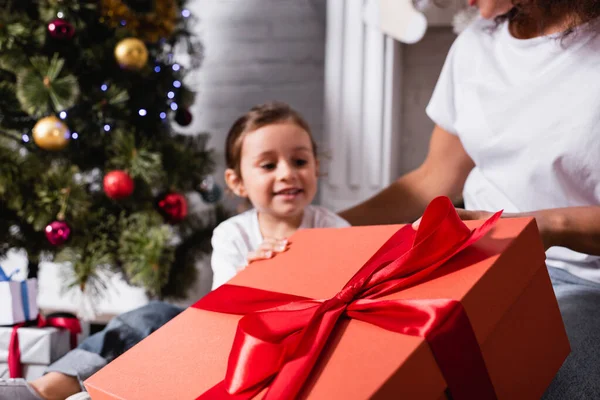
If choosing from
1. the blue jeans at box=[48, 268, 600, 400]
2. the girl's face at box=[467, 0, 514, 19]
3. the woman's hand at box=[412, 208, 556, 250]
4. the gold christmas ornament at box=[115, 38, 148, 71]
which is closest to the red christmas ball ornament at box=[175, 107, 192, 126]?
the gold christmas ornament at box=[115, 38, 148, 71]

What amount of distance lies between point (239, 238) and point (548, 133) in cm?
65

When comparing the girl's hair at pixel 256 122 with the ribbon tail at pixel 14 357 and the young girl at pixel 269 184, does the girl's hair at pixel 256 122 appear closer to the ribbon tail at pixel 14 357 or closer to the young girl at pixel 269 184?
the young girl at pixel 269 184

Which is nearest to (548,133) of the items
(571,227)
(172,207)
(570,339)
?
(571,227)

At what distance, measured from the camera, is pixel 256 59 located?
7.24ft

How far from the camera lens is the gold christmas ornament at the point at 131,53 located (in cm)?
160

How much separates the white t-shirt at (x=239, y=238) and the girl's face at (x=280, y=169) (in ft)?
0.14

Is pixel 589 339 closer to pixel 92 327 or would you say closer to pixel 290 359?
pixel 290 359

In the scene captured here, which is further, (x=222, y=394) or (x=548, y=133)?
(x=548, y=133)

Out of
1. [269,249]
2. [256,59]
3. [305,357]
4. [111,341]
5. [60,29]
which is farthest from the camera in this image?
[256,59]

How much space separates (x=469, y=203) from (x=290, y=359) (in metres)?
0.74

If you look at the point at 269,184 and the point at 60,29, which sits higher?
the point at 60,29

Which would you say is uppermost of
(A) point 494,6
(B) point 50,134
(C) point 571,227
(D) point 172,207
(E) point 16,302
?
(A) point 494,6

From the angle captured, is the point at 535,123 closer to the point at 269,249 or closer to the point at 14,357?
the point at 269,249

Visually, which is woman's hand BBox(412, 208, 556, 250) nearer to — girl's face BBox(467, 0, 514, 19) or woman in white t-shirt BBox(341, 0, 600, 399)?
woman in white t-shirt BBox(341, 0, 600, 399)
